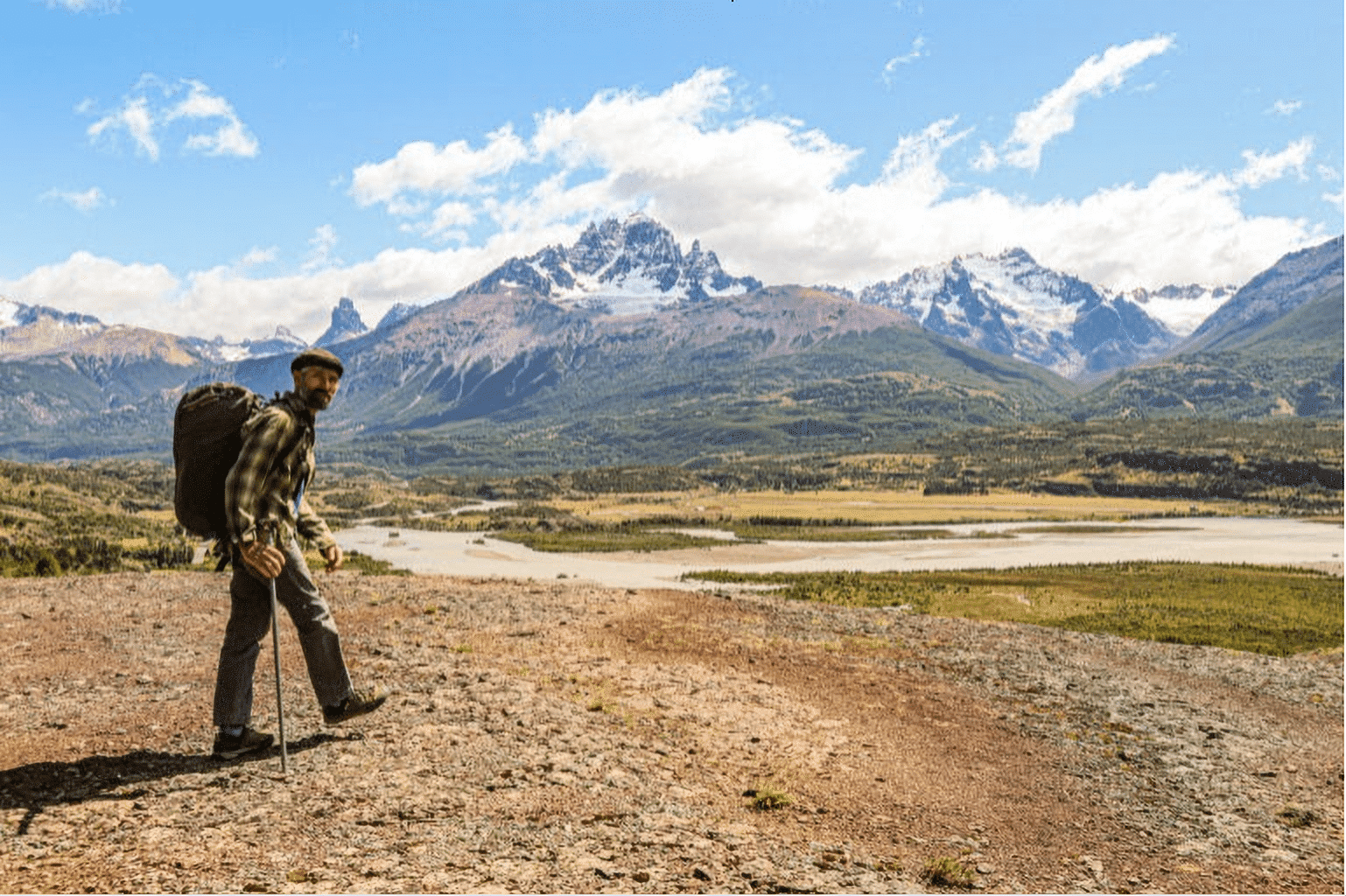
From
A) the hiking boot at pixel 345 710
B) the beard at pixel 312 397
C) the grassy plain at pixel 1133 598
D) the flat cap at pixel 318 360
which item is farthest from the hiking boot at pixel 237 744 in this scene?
the grassy plain at pixel 1133 598

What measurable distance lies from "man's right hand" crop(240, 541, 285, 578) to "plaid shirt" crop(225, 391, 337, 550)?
0.09 meters

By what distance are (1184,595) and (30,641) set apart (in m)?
66.9

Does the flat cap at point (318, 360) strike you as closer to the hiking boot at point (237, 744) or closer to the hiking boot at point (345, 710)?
the hiking boot at point (345, 710)

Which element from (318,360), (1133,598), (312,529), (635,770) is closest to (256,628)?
(312,529)

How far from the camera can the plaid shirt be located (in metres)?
9.15

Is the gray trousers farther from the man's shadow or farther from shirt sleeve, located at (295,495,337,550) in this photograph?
the man's shadow

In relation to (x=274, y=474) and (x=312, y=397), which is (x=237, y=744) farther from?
(x=312, y=397)

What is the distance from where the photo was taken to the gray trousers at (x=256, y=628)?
1007cm

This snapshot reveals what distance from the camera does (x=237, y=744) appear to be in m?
10.4

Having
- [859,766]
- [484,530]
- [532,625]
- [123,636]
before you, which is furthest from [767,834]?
[484,530]

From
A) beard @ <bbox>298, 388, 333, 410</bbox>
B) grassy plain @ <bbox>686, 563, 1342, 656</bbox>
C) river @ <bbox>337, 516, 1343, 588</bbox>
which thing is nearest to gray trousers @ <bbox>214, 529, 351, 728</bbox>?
beard @ <bbox>298, 388, 333, 410</bbox>

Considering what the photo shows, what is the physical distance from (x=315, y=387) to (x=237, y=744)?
4407 millimetres

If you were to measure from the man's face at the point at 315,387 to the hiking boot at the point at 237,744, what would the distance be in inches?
160

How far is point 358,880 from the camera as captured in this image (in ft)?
24.2
